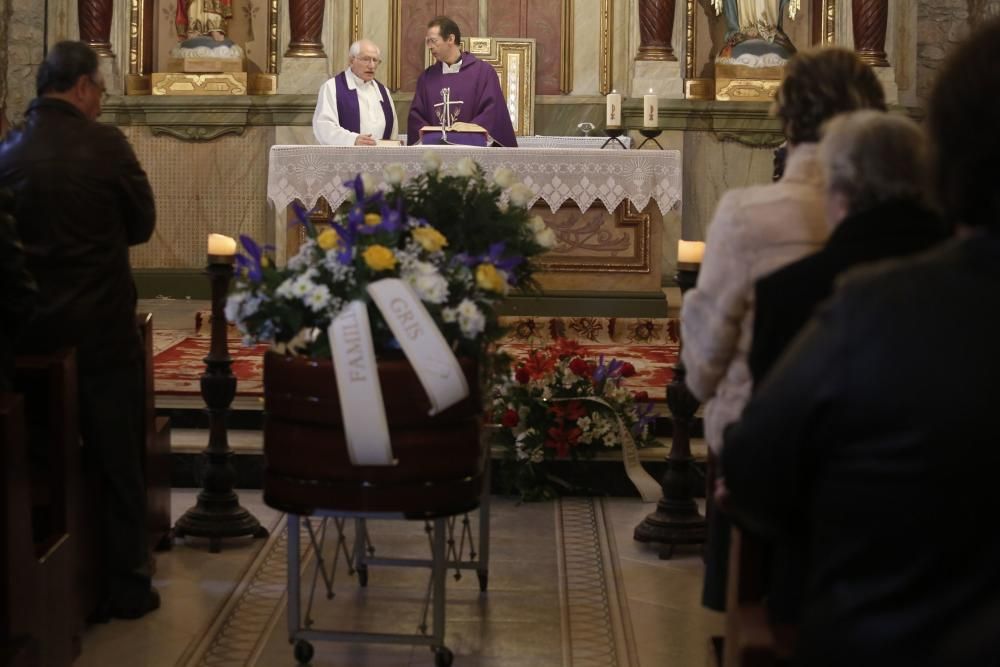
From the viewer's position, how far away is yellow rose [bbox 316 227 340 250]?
4.14 metres

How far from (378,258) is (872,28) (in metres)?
9.11

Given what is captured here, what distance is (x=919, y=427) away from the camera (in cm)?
172

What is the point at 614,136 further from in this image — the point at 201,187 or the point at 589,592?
the point at 589,592

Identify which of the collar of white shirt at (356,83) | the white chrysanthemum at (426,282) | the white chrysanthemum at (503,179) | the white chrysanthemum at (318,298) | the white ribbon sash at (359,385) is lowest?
the white ribbon sash at (359,385)

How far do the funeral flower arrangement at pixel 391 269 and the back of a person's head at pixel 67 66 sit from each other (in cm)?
78

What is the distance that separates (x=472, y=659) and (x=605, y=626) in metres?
0.55

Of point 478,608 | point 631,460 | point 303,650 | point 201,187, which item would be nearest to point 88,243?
point 303,650

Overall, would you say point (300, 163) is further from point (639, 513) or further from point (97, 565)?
point (97, 565)

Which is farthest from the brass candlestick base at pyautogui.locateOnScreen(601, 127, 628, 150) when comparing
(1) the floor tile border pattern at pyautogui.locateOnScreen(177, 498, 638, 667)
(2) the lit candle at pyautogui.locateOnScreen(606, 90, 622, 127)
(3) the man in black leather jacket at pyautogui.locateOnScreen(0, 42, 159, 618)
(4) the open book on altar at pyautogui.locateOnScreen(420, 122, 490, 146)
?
(3) the man in black leather jacket at pyautogui.locateOnScreen(0, 42, 159, 618)

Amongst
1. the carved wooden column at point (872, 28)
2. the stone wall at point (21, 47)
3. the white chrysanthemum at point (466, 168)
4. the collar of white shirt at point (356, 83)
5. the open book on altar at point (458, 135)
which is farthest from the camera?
the stone wall at point (21, 47)

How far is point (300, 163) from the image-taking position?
9.70 m

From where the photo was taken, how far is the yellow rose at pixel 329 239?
13.6ft

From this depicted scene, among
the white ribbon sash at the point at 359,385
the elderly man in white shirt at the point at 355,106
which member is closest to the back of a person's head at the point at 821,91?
the white ribbon sash at the point at 359,385

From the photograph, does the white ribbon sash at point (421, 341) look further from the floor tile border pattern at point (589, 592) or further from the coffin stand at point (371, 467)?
the floor tile border pattern at point (589, 592)
